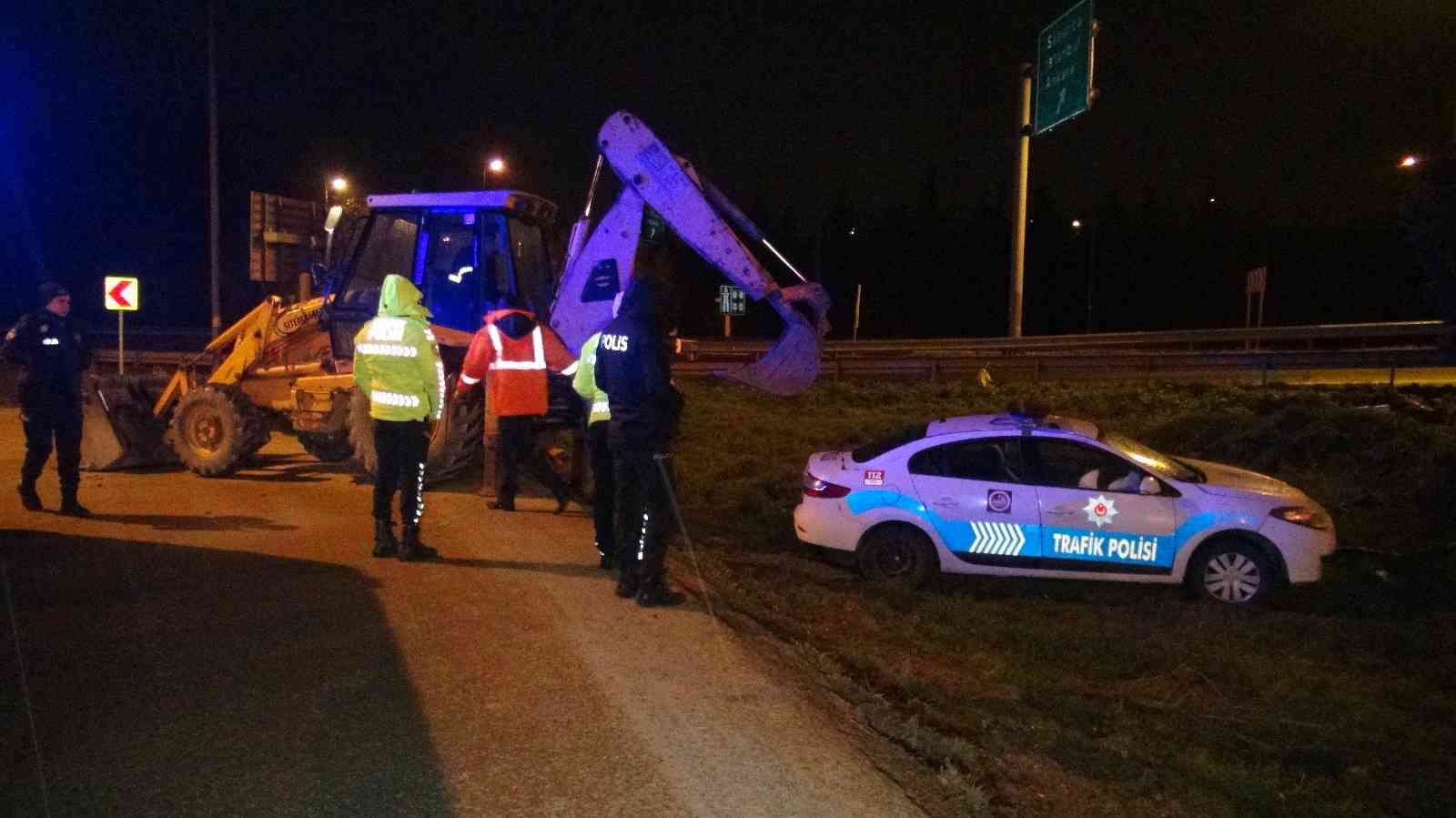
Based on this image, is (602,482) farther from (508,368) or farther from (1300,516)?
(1300,516)

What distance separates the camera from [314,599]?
6.73 meters

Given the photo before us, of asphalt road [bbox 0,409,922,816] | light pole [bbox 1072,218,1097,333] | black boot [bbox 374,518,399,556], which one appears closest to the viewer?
asphalt road [bbox 0,409,922,816]

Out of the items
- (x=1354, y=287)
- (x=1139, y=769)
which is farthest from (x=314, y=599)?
(x=1354, y=287)

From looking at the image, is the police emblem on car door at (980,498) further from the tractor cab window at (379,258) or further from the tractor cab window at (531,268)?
the tractor cab window at (379,258)

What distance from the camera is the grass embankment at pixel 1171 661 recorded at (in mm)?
4922

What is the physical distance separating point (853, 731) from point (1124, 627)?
3.39 meters

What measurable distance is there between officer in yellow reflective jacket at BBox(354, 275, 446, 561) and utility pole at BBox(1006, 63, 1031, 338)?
15894 millimetres

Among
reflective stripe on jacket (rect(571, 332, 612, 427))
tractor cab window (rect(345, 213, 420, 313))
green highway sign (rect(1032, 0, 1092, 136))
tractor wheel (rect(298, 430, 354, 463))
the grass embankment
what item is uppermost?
green highway sign (rect(1032, 0, 1092, 136))

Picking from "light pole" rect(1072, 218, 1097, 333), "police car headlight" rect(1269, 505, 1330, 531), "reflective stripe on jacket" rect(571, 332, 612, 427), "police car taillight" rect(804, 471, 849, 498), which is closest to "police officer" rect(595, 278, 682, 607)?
"reflective stripe on jacket" rect(571, 332, 612, 427)

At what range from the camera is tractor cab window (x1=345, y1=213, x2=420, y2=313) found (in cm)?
1111

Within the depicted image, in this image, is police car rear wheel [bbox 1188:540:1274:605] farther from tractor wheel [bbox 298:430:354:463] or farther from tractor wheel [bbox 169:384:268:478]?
tractor wheel [bbox 169:384:268:478]

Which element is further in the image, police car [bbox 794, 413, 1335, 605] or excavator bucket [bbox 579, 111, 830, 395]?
excavator bucket [bbox 579, 111, 830, 395]

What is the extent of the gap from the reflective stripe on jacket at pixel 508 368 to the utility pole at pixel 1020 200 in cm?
1434

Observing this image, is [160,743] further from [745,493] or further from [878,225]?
[878,225]
